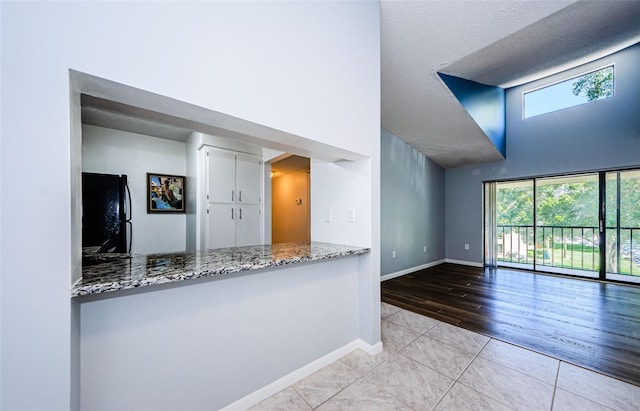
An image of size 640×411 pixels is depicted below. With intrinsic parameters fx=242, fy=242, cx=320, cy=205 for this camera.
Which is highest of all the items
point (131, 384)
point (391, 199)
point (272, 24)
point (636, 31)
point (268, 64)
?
point (636, 31)

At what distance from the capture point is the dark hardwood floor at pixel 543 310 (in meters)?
1.99

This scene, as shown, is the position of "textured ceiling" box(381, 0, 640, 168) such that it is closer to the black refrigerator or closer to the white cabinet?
the white cabinet

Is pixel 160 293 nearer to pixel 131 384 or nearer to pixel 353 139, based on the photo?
pixel 131 384

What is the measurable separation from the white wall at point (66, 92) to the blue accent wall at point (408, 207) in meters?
3.18

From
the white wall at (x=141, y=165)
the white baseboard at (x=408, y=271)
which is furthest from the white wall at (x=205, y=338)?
the white wall at (x=141, y=165)

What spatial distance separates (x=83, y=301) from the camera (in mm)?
986

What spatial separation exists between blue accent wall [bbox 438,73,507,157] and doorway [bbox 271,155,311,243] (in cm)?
311

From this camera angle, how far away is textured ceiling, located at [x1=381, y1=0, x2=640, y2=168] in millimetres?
2043

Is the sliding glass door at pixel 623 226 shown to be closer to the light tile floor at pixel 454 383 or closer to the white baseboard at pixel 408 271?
the white baseboard at pixel 408 271

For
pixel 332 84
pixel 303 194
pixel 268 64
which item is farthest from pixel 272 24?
pixel 303 194

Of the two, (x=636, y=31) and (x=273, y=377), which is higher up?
(x=636, y=31)

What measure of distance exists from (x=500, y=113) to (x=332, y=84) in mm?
4615

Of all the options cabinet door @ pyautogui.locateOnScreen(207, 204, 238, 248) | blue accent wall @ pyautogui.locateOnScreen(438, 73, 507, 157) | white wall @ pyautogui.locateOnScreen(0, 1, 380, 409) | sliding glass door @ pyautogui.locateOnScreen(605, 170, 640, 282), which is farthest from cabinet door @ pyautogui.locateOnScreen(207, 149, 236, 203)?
sliding glass door @ pyautogui.locateOnScreen(605, 170, 640, 282)

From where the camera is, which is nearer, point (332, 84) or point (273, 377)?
point (273, 377)
